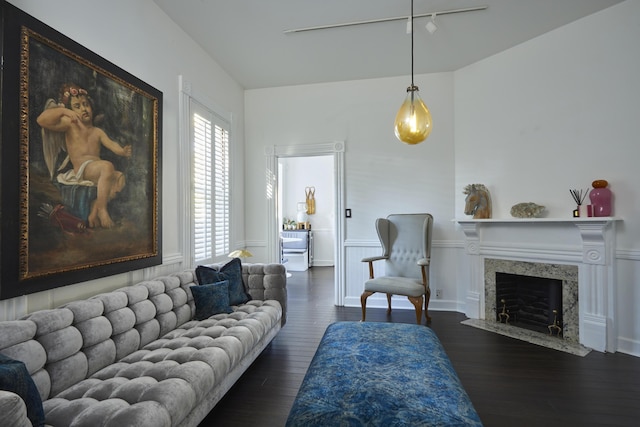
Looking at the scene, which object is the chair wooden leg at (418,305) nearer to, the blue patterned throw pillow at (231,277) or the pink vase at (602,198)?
the blue patterned throw pillow at (231,277)

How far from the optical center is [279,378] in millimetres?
2391

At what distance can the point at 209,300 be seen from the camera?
101 inches

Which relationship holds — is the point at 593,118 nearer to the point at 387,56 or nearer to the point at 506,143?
the point at 506,143

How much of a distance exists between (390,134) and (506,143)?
141cm

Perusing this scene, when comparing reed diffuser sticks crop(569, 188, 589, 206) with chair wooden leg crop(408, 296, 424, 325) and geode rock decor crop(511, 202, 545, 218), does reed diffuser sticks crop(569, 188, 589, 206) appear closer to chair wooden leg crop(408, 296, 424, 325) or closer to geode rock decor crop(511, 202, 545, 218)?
geode rock decor crop(511, 202, 545, 218)

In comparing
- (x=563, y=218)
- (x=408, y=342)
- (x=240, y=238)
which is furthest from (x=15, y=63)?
(x=563, y=218)

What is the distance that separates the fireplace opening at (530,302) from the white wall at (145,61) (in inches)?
144

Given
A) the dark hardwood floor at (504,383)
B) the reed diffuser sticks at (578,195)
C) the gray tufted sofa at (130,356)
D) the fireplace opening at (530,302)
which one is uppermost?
the reed diffuser sticks at (578,195)

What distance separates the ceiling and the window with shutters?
0.82 meters

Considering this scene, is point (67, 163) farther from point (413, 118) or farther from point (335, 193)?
point (335, 193)

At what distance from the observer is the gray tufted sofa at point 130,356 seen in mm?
1311

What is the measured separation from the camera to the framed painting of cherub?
5.32 feet

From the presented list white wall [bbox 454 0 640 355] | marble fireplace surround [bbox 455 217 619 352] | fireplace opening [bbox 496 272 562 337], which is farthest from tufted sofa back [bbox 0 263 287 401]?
white wall [bbox 454 0 640 355]

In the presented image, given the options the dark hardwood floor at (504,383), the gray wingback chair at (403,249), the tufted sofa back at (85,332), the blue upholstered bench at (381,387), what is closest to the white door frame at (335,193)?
the gray wingback chair at (403,249)
